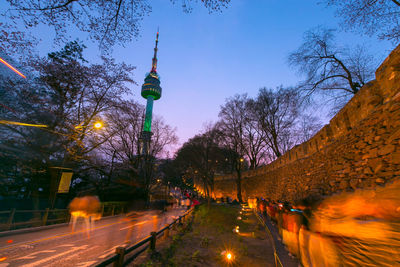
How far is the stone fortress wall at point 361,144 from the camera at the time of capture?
3.83m

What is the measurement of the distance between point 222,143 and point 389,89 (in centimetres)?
2273

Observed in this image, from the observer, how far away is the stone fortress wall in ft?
12.6

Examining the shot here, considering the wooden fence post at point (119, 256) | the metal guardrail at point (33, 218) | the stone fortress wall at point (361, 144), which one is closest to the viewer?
the wooden fence post at point (119, 256)

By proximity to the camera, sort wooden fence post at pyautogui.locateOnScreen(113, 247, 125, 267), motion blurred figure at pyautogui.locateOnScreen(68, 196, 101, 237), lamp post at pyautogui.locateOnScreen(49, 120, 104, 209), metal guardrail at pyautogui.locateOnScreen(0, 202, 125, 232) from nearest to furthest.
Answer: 1. wooden fence post at pyautogui.locateOnScreen(113, 247, 125, 267)
2. metal guardrail at pyautogui.locateOnScreen(0, 202, 125, 232)
3. lamp post at pyautogui.locateOnScreen(49, 120, 104, 209)
4. motion blurred figure at pyautogui.locateOnScreen(68, 196, 101, 237)

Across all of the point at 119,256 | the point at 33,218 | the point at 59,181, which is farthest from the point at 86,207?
the point at 119,256

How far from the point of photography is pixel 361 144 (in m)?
4.80

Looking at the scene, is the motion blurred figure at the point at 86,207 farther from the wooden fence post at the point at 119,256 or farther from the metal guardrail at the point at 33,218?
the wooden fence post at the point at 119,256

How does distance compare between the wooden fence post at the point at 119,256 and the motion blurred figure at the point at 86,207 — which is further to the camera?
the motion blurred figure at the point at 86,207

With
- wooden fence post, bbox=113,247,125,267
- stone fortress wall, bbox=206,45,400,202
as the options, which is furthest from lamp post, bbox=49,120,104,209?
stone fortress wall, bbox=206,45,400,202

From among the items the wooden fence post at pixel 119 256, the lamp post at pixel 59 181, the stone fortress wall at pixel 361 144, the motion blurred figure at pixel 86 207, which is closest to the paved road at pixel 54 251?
the wooden fence post at pixel 119 256

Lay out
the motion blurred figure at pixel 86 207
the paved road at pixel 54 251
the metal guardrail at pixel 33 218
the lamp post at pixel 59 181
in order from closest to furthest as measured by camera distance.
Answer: the paved road at pixel 54 251 < the metal guardrail at pixel 33 218 < the lamp post at pixel 59 181 < the motion blurred figure at pixel 86 207

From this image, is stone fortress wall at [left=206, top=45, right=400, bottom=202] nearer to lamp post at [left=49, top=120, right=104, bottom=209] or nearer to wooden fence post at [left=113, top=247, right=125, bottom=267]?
wooden fence post at [left=113, top=247, right=125, bottom=267]

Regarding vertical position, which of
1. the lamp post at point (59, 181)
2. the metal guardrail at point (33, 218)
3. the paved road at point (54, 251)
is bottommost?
the paved road at point (54, 251)

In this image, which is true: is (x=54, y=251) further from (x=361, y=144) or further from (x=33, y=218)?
(x=361, y=144)
